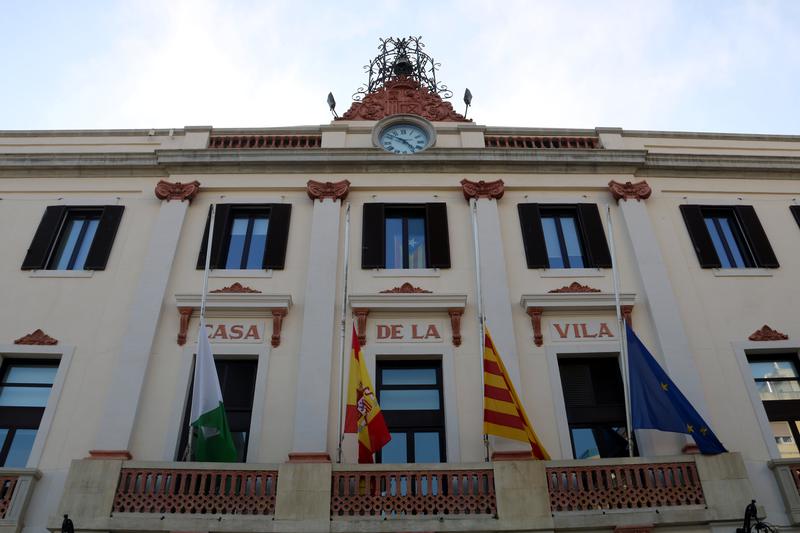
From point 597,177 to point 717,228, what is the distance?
3196 millimetres

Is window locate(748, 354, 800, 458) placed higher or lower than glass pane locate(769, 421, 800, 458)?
higher

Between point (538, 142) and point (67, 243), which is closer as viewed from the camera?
point (67, 243)

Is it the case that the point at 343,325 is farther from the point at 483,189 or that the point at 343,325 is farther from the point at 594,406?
the point at 594,406

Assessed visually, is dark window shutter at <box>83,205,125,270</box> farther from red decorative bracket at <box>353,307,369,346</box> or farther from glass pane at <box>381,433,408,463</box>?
glass pane at <box>381,433,408,463</box>

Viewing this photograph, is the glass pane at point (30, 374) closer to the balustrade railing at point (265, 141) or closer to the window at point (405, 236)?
the window at point (405, 236)

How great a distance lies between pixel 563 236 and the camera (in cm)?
1608

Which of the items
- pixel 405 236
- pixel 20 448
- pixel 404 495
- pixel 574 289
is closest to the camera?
pixel 404 495

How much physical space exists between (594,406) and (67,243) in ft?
41.8

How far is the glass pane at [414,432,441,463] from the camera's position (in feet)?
41.7

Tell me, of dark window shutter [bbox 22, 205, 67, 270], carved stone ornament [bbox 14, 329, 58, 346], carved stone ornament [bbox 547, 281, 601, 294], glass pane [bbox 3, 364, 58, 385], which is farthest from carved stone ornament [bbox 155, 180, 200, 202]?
carved stone ornament [bbox 547, 281, 601, 294]

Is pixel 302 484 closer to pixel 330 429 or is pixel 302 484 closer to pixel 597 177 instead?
pixel 330 429

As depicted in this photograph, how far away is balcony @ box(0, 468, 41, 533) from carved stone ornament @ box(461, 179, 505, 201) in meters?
10.9

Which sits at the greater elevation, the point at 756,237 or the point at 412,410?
the point at 756,237

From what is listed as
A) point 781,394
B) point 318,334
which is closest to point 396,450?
point 318,334
